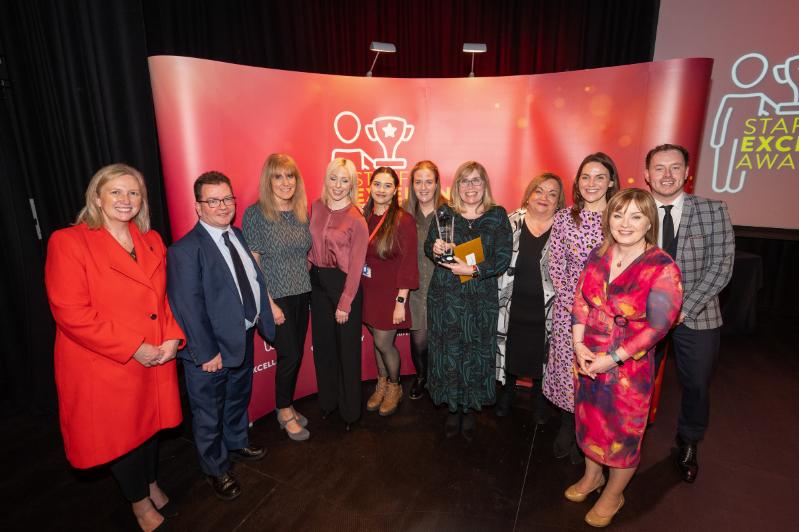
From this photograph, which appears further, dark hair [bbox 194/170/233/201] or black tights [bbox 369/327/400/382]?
black tights [bbox 369/327/400/382]

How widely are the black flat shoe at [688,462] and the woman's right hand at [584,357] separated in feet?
3.90

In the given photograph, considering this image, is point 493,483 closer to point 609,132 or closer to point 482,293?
point 482,293

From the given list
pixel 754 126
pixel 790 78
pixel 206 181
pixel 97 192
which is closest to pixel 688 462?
pixel 206 181

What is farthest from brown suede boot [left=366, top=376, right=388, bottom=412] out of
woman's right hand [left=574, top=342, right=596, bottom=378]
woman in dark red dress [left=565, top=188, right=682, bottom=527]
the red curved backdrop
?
woman's right hand [left=574, top=342, right=596, bottom=378]

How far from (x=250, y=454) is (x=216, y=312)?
1139mm

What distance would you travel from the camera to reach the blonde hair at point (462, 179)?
7.99 feet

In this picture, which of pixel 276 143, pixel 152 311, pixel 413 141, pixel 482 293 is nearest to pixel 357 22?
pixel 413 141

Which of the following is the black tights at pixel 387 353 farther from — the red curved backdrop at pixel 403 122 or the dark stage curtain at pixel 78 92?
the dark stage curtain at pixel 78 92

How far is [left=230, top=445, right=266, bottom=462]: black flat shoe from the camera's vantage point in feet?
8.63

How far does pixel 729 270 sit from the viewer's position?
7.20 feet

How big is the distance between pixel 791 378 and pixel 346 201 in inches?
168

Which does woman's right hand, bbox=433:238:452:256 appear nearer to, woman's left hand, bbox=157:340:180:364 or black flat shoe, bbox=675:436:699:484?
woman's left hand, bbox=157:340:180:364

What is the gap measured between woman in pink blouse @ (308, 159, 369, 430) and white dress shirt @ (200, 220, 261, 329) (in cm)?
47

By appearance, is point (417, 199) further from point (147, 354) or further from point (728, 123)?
point (728, 123)
